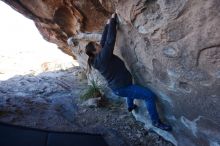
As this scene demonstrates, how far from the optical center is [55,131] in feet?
17.5

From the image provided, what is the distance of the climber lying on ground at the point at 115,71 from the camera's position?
4.70m

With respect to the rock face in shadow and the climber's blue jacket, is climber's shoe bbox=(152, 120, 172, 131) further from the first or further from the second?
the climber's blue jacket

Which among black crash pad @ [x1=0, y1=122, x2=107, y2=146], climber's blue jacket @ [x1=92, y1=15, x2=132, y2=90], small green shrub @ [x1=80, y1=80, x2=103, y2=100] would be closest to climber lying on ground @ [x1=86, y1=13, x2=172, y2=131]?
climber's blue jacket @ [x1=92, y1=15, x2=132, y2=90]

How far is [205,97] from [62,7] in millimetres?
4951

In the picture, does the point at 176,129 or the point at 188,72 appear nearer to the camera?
the point at 188,72

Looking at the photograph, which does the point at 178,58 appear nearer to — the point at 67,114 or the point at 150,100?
the point at 150,100

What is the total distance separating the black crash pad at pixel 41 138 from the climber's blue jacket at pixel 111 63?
0.99 meters

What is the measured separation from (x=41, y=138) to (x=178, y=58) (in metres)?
2.62

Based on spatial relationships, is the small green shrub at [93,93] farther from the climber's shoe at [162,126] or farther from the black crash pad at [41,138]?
the climber's shoe at [162,126]

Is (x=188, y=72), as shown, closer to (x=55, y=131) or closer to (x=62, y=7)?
(x=55, y=131)

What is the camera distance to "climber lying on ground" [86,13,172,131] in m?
4.70

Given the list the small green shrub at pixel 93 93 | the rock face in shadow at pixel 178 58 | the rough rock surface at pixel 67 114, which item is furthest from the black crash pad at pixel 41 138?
the small green shrub at pixel 93 93

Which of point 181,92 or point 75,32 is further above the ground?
point 75,32

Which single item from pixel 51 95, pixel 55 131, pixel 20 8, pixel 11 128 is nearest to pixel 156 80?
pixel 55 131
